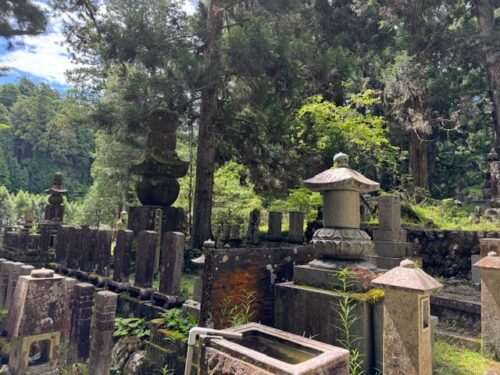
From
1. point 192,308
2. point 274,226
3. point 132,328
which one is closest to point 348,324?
point 192,308

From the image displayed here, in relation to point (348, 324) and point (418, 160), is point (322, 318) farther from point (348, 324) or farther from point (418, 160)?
point (418, 160)

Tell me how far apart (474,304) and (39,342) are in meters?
7.14

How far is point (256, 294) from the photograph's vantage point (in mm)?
5480

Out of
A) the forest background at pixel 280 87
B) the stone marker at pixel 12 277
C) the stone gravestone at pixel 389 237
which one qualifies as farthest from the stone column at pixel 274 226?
the stone marker at pixel 12 277

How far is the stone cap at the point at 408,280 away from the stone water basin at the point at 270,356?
1.02 m

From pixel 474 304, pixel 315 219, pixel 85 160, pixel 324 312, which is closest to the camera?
pixel 324 312

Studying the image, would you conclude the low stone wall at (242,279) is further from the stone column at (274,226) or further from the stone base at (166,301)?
the stone column at (274,226)

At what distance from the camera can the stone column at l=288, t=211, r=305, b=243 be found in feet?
34.0

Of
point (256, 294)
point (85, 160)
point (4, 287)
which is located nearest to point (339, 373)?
point (256, 294)

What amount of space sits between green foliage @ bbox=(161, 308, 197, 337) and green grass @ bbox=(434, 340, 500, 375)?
348 cm

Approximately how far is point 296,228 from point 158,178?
4.34m

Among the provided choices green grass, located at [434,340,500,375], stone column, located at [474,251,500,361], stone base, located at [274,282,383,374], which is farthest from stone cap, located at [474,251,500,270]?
stone base, located at [274,282,383,374]

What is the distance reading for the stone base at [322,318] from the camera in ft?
14.9

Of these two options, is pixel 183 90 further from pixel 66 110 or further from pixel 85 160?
pixel 85 160
